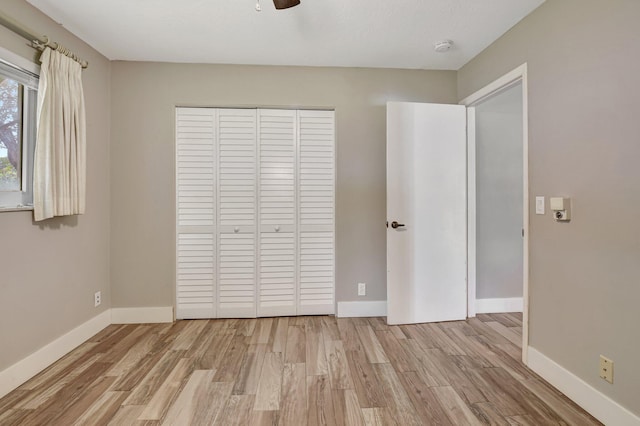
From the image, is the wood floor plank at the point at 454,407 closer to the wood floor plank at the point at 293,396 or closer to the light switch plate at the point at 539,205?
the wood floor plank at the point at 293,396

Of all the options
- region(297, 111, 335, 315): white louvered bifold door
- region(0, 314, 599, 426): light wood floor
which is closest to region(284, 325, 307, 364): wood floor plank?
region(0, 314, 599, 426): light wood floor

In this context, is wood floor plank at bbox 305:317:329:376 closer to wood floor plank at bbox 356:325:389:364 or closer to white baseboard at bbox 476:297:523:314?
wood floor plank at bbox 356:325:389:364

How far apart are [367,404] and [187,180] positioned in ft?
7.96

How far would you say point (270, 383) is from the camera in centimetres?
189

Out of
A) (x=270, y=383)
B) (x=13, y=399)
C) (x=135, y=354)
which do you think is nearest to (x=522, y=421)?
(x=270, y=383)

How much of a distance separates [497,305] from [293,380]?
2.36m

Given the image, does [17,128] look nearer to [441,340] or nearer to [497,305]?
[441,340]

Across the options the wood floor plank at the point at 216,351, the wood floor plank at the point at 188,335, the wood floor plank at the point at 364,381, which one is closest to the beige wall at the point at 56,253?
the wood floor plank at the point at 188,335

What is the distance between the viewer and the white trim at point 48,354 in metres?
1.79

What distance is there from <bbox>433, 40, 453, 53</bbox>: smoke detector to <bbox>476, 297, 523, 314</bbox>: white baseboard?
2459 mm

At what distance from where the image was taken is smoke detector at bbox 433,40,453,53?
8.04 ft

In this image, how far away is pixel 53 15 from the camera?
210 cm

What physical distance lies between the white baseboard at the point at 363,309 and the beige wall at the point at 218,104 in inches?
2.4

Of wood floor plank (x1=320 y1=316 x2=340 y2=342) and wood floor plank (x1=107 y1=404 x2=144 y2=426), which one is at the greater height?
wood floor plank (x1=320 y1=316 x2=340 y2=342)
